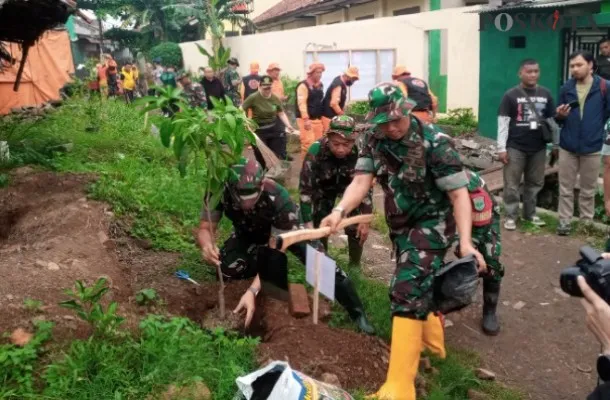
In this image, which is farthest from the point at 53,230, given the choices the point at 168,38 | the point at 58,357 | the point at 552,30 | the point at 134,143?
the point at 168,38

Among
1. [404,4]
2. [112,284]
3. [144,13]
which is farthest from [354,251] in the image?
[144,13]

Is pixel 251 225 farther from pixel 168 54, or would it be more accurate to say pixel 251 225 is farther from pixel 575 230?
pixel 168 54

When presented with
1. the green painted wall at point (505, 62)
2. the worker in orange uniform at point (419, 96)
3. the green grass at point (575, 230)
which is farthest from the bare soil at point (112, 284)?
the green painted wall at point (505, 62)

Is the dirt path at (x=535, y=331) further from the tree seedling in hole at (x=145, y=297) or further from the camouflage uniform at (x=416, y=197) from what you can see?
the tree seedling in hole at (x=145, y=297)

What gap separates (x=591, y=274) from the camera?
1.93 meters

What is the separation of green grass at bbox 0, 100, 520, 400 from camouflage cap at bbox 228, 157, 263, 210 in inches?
10.1

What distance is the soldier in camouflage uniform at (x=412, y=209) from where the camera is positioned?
3023 millimetres

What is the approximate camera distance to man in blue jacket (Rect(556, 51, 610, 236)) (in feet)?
19.0

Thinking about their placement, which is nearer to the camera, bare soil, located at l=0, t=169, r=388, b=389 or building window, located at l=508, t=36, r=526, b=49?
bare soil, located at l=0, t=169, r=388, b=389

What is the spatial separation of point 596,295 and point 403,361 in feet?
4.48

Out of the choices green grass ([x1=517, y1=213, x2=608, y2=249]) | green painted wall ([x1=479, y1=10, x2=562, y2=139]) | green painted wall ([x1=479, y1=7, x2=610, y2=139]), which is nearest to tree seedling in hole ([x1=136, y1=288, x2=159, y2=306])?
green grass ([x1=517, y1=213, x2=608, y2=249])

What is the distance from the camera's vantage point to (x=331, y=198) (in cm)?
484

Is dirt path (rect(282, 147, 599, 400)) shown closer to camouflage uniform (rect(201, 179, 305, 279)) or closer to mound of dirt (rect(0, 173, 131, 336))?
camouflage uniform (rect(201, 179, 305, 279))

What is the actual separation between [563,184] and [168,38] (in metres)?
29.1
